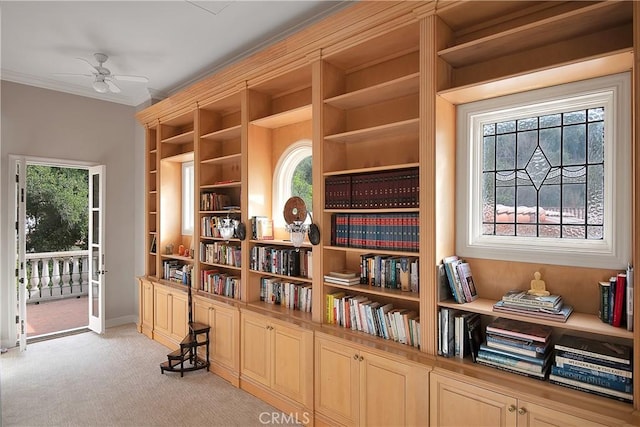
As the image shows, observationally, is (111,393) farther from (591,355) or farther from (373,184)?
(591,355)

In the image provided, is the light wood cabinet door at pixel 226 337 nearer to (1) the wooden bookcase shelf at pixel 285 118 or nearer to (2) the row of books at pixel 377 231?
(2) the row of books at pixel 377 231

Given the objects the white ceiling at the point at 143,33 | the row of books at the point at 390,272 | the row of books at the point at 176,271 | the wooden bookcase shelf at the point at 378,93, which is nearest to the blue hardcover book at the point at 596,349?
the row of books at the point at 390,272

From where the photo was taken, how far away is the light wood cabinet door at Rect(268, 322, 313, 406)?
9.14 feet

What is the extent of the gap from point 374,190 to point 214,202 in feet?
7.25

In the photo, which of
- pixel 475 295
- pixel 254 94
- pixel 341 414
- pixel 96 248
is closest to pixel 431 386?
pixel 475 295

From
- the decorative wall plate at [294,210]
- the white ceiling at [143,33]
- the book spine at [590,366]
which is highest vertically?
the white ceiling at [143,33]

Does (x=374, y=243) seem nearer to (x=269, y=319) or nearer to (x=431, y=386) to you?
(x=431, y=386)

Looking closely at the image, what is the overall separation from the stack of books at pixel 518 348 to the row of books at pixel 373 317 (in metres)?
0.45

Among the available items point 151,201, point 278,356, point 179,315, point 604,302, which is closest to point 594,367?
point 604,302

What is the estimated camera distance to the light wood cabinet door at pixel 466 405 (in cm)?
187

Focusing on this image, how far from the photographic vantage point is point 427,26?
222cm

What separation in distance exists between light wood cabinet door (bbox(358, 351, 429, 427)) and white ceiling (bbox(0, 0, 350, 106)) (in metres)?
2.76

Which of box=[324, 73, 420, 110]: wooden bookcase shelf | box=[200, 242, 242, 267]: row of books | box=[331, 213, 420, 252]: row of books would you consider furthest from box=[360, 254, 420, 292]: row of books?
box=[200, 242, 242, 267]: row of books

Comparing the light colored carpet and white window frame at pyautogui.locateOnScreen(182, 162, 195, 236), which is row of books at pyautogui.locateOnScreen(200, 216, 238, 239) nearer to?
white window frame at pyautogui.locateOnScreen(182, 162, 195, 236)
